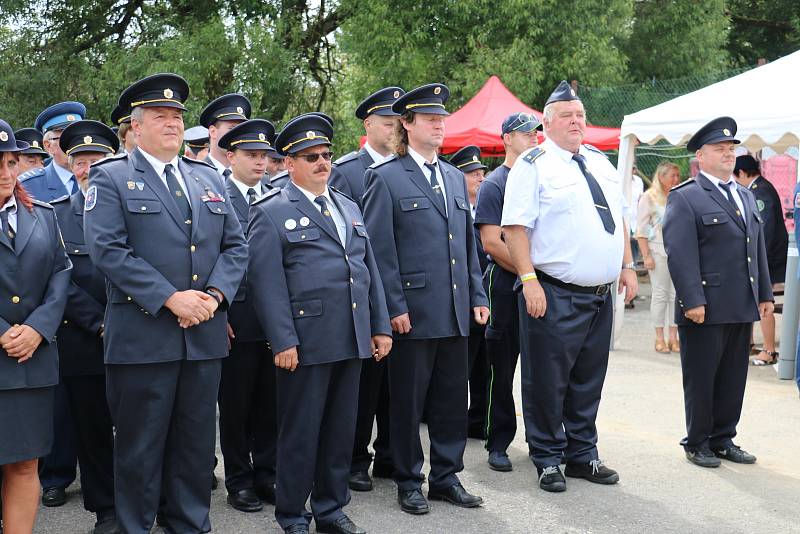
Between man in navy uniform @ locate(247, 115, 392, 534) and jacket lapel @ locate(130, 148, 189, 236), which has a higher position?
jacket lapel @ locate(130, 148, 189, 236)

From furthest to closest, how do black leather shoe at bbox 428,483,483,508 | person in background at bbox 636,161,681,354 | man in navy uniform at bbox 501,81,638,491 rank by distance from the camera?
person in background at bbox 636,161,681,354 < man in navy uniform at bbox 501,81,638,491 < black leather shoe at bbox 428,483,483,508

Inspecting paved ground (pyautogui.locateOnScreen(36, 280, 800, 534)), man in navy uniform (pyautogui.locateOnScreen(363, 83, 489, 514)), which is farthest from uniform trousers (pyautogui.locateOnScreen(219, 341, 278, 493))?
man in navy uniform (pyautogui.locateOnScreen(363, 83, 489, 514))

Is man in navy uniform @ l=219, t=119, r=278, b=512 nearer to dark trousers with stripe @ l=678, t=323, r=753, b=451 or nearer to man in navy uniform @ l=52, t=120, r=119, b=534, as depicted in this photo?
man in navy uniform @ l=52, t=120, r=119, b=534

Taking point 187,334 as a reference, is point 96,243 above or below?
above

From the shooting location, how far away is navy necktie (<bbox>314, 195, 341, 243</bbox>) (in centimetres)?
473

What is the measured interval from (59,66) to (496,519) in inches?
624

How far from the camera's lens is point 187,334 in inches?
170

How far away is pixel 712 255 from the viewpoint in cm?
608

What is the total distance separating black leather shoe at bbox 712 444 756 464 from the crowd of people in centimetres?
5

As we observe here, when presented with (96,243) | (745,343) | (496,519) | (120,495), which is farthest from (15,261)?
(745,343)

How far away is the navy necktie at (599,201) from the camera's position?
18.0 ft

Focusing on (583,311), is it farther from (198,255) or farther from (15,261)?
(15,261)

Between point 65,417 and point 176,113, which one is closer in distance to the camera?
point 176,113

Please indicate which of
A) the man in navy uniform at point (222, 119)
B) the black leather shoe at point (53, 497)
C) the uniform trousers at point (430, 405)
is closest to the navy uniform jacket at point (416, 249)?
the uniform trousers at point (430, 405)
